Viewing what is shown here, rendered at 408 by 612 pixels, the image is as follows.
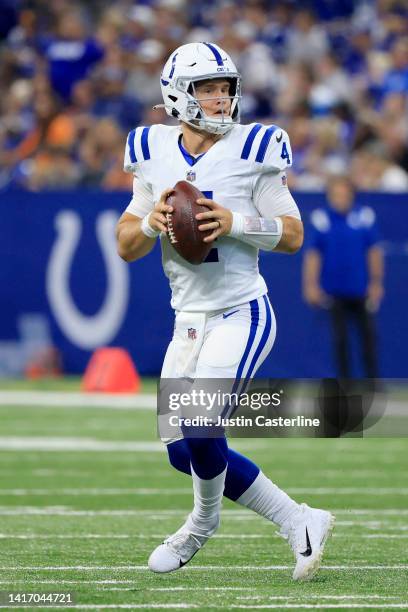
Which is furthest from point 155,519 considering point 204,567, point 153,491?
point 204,567

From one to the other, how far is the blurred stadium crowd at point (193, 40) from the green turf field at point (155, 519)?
11.7ft

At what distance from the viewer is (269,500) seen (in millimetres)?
5164

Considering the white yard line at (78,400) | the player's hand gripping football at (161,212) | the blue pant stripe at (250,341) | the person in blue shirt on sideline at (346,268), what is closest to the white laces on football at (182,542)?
the blue pant stripe at (250,341)

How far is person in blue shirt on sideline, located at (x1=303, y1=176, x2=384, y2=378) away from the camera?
1245 centimetres

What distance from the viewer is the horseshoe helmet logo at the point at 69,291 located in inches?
539

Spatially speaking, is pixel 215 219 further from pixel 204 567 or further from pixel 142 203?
pixel 204 567

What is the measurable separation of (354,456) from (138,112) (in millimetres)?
6681

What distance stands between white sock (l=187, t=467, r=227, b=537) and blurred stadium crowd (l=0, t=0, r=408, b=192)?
320 inches

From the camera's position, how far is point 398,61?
1514cm

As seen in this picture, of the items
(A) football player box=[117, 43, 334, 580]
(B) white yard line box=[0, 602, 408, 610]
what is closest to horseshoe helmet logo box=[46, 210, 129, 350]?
(A) football player box=[117, 43, 334, 580]

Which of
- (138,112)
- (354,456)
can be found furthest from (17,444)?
(138,112)

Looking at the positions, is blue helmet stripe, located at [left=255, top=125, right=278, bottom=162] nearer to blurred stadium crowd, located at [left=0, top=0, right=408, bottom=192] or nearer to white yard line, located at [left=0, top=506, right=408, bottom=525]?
white yard line, located at [left=0, top=506, right=408, bottom=525]

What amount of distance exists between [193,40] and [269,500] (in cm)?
1104

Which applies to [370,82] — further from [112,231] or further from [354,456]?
[354,456]
